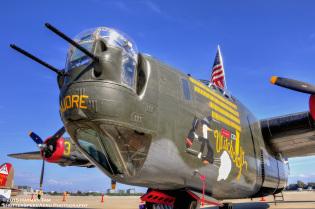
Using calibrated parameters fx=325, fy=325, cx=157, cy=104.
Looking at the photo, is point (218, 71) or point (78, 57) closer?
point (78, 57)

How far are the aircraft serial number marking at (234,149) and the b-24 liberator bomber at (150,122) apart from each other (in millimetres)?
→ 26

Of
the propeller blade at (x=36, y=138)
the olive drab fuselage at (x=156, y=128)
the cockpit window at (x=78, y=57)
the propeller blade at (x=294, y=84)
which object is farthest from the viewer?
the propeller blade at (x=36, y=138)

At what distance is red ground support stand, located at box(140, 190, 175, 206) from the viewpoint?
25.7 ft

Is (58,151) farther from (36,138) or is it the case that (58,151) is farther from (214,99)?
(214,99)

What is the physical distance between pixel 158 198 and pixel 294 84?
17.7ft

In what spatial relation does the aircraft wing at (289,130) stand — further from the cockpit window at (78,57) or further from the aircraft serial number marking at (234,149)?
the cockpit window at (78,57)

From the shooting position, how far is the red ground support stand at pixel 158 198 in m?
7.84

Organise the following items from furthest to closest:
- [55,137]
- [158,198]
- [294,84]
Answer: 1. [55,137]
2. [294,84]
3. [158,198]

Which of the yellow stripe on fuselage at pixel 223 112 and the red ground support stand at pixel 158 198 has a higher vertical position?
the yellow stripe on fuselage at pixel 223 112

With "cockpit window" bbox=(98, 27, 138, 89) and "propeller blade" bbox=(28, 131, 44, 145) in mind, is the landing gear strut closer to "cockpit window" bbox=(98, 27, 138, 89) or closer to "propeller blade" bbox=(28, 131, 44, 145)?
"cockpit window" bbox=(98, 27, 138, 89)

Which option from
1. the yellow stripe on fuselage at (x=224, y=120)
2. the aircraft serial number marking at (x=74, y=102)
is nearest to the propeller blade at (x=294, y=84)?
the yellow stripe on fuselage at (x=224, y=120)

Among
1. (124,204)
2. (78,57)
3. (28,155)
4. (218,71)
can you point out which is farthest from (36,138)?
(218,71)

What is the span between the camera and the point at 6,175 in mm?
27438

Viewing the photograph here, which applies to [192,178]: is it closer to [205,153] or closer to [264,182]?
[205,153]
